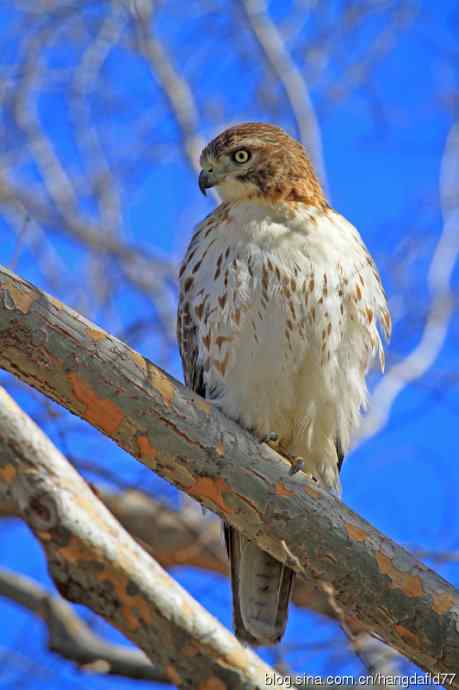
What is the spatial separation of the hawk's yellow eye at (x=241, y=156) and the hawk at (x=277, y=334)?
9.2 inches

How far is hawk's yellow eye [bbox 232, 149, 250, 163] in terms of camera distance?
486 centimetres

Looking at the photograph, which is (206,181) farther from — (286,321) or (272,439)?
(272,439)

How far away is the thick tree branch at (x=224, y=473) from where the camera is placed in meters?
3.38

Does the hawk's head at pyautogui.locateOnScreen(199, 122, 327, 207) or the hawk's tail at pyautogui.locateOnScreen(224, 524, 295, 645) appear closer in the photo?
the hawk's tail at pyautogui.locateOnScreen(224, 524, 295, 645)

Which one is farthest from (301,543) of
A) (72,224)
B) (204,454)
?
(72,224)

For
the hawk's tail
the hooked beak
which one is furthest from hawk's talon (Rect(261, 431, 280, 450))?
the hooked beak

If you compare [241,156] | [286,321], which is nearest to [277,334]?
[286,321]

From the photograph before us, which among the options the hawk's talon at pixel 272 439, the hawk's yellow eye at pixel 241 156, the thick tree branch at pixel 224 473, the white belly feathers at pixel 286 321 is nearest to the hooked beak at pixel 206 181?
the hawk's yellow eye at pixel 241 156

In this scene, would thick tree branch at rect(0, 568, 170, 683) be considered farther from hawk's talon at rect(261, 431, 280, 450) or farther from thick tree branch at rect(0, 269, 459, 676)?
thick tree branch at rect(0, 269, 459, 676)

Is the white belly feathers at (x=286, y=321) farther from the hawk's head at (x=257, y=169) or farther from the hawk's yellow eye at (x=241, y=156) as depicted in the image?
the hawk's yellow eye at (x=241, y=156)

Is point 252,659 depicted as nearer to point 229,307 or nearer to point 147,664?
point 229,307

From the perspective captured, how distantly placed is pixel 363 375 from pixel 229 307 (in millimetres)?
666

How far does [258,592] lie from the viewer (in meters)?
4.36

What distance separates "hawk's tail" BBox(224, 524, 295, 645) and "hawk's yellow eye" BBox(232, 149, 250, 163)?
1602mm
